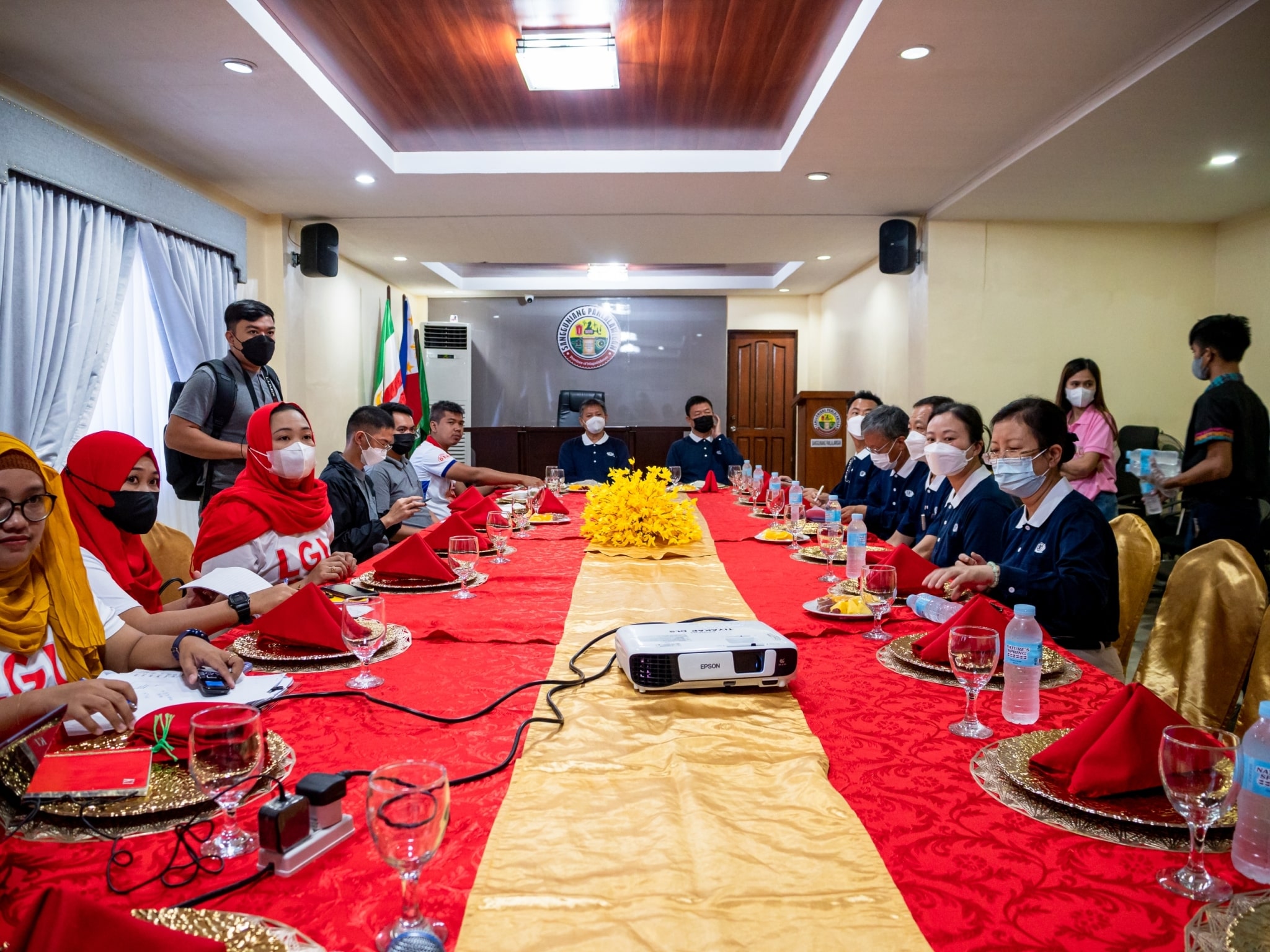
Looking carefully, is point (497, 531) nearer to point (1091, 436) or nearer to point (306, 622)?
point (306, 622)

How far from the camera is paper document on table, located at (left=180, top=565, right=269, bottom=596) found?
1929 millimetres

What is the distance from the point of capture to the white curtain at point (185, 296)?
442 cm

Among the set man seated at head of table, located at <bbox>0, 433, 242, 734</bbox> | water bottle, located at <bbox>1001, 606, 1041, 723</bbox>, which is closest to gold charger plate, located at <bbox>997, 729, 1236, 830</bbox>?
water bottle, located at <bbox>1001, 606, 1041, 723</bbox>

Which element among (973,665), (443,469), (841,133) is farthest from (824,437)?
(973,665)

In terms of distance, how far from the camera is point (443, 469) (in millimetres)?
4773

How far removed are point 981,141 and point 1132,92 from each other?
85cm

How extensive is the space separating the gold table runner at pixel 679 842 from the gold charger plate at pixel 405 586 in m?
0.88

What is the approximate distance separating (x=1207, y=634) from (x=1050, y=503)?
1.43 ft

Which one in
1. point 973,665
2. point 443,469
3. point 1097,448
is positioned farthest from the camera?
point 443,469

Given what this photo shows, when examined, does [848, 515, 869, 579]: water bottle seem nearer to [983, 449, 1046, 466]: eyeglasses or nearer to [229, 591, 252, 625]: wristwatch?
[983, 449, 1046, 466]: eyeglasses

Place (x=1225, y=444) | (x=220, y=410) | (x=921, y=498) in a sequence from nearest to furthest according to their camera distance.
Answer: (x=220, y=410), (x=921, y=498), (x=1225, y=444)

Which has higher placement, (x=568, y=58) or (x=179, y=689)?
(x=568, y=58)

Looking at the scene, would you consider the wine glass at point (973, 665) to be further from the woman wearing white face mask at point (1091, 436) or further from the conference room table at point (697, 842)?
the woman wearing white face mask at point (1091, 436)

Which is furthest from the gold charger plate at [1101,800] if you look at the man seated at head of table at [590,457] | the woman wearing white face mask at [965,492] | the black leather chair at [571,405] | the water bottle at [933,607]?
the black leather chair at [571,405]
